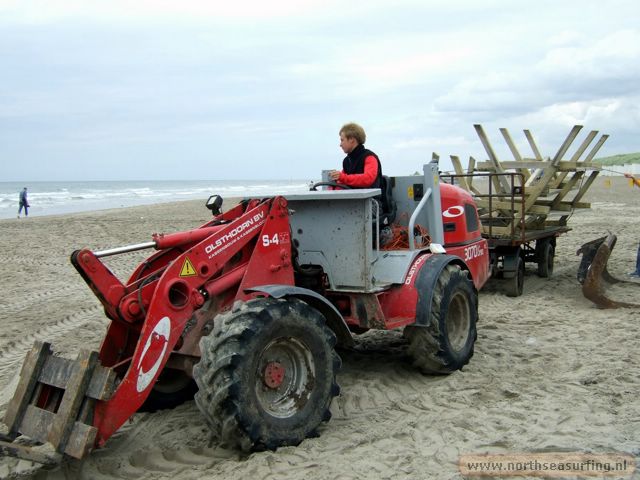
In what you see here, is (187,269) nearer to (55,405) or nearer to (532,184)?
(55,405)

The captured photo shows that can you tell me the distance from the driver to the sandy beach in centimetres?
183

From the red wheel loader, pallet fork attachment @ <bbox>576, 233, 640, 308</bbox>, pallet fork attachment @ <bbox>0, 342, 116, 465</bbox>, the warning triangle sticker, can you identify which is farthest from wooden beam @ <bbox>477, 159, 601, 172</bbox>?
pallet fork attachment @ <bbox>0, 342, 116, 465</bbox>

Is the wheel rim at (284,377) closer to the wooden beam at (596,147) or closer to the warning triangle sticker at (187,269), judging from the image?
the warning triangle sticker at (187,269)

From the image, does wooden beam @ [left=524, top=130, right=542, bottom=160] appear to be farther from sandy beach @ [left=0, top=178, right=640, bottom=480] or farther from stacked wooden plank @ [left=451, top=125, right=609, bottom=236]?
sandy beach @ [left=0, top=178, right=640, bottom=480]

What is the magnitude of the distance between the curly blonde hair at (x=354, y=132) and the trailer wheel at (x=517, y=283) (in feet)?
15.9

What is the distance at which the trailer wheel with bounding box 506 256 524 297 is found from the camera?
9.88 m

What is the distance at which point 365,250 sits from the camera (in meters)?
5.43

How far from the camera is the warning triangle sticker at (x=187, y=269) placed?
4.38 metres

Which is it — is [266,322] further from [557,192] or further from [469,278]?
[557,192]

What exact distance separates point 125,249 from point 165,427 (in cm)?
143

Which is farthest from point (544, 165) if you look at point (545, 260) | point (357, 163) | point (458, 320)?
point (357, 163)

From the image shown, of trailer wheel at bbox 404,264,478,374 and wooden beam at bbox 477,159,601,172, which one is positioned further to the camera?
wooden beam at bbox 477,159,601,172

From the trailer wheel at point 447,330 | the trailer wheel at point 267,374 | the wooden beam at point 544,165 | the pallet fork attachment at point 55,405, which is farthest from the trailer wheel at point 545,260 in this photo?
the pallet fork attachment at point 55,405

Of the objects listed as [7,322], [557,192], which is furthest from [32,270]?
[557,192]
